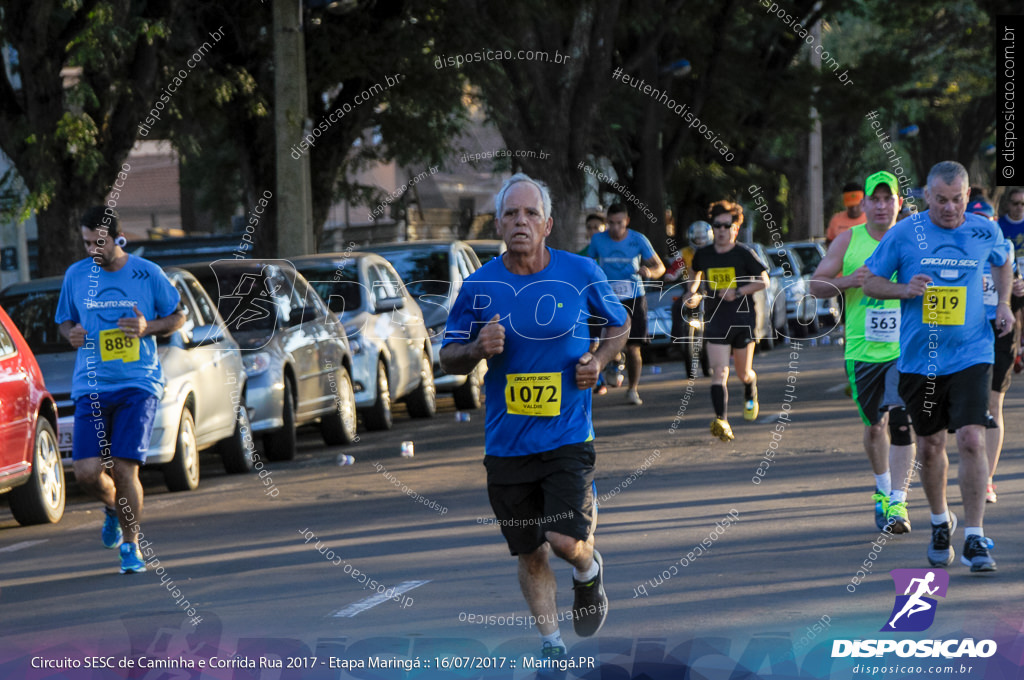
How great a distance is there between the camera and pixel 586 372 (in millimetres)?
6137

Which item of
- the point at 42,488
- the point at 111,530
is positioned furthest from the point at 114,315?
the point at 42,488

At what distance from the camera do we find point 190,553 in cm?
941

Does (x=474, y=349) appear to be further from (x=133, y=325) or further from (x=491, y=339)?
(x=133, y=325)

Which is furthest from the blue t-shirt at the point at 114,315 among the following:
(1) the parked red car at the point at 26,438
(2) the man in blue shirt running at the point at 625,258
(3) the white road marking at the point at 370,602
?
(2) the man in blue shirt running at the point at 625,258

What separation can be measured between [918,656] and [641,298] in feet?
37.1

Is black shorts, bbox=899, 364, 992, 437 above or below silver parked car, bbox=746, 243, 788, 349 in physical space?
above

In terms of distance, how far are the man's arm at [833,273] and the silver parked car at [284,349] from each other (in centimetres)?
553

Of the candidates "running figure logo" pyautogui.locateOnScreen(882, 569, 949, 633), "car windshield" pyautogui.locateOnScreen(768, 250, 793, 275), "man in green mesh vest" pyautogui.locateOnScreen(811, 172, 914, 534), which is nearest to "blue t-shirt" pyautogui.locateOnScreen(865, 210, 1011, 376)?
"man in green mesh vest" pyautogui.locateOnScreen(811, 172, 914, 534)

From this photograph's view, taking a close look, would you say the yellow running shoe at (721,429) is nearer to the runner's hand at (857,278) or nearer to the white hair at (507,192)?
the runner's hand at (857,278)

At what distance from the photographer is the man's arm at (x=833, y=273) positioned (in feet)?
30.1

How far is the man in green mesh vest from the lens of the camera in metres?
9.07

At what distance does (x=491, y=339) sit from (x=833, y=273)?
13.5ft

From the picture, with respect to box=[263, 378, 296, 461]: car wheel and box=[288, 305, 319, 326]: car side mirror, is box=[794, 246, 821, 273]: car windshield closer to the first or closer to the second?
box=[288, 305, 319, 326]: car side mirror

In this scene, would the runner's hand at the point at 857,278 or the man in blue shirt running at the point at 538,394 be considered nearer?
the man in blue shirt running at the point at 538,394
